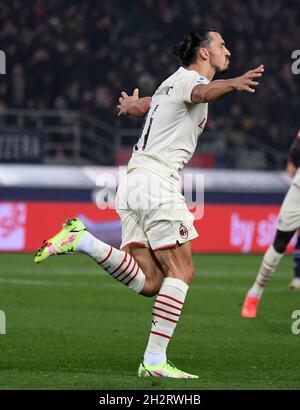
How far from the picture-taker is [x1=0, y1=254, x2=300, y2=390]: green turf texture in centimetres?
636

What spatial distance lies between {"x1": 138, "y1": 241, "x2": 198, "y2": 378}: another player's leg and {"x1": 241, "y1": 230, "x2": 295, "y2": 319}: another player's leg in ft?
11.0

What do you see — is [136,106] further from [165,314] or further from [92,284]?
[92,284]

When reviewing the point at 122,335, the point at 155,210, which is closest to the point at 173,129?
the point at 155,210

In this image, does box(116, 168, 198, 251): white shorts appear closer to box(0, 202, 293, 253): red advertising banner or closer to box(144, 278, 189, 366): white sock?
box(144, 278, 189, 366): white sock

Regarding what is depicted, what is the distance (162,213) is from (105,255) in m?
0.44

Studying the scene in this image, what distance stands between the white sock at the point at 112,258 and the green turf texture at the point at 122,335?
607 millimetres

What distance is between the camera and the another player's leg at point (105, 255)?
6.57m

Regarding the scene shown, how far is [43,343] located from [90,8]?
16.9 metres

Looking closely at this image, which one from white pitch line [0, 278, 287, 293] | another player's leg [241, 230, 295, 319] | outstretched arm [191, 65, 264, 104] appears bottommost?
white pitch line [0, 278, 287, 293]

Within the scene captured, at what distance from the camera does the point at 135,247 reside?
6867 millimetres

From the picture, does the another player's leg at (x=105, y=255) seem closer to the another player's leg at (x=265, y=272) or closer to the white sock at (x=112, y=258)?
the white sock at (x=112, y=258)

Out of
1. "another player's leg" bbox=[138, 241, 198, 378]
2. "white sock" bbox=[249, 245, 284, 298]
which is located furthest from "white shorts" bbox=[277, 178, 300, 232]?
"another player's leg" bbox=[138, 241, 198, 378]
